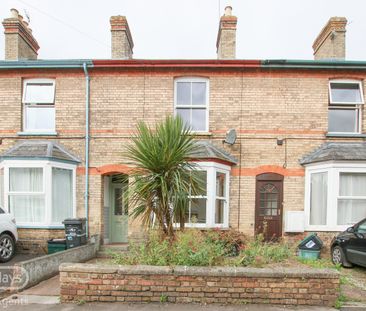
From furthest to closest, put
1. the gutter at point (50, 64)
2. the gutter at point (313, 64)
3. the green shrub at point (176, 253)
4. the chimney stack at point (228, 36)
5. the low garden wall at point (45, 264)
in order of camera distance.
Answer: the chimney stack at point (228, 36) < the gutter at point (50, 64) < the gutter at point (313, 64) < the low garden wall at point (45, 264) < the green shrub at point (176, 253)

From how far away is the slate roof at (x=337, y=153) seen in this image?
772 cm

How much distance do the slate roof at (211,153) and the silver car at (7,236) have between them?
5597 mm

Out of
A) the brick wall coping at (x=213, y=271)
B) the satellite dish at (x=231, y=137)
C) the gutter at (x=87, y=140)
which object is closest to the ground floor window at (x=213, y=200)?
the satellite dish at (x=231, y=137)

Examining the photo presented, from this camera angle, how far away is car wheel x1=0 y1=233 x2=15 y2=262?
6.83m

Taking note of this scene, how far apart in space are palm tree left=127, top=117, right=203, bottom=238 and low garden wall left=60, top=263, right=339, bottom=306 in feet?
3.30

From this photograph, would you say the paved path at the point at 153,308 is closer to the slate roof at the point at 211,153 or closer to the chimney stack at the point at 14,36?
the slate roof at the point at 211,153

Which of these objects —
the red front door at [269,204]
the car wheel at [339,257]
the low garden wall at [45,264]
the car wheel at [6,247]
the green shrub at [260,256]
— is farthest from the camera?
the red front door at [269,204]

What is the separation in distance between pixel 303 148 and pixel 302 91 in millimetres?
1881

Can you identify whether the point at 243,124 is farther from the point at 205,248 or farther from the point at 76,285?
the point at 76,285

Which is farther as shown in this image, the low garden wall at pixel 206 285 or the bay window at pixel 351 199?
the bay window at pixel 351 199

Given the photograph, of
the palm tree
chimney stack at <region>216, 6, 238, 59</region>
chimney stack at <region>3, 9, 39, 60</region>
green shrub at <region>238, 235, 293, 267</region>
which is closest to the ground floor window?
green shrub at <region>238, 235, 293, 267</region>

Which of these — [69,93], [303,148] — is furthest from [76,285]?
[303,148]

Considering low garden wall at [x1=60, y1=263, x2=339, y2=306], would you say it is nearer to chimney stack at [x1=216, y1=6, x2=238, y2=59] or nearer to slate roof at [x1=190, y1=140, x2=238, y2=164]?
slate roof at [x1=190, y1=140, x2=238, y2=164]

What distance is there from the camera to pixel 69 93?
870cm
